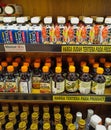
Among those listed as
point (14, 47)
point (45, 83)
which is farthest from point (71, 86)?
point (14, 47)

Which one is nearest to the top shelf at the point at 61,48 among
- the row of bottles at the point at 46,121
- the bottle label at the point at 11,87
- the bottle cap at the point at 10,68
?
the bottle cap at the point at 10,68

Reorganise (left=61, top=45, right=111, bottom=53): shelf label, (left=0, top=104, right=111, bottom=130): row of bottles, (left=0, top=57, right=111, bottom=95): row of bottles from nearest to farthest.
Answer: (left=61, top=45, right=111, bottom=53): shelf label, (left=0, top=57, right=111, bottom=95): row of bottles, (left=0, top=104, right=111, bottom=130): row of bottles

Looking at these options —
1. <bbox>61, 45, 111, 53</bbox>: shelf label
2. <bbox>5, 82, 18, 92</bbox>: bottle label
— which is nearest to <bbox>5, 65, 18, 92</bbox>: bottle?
<bbox>5, 82, 18, 92</bbox>: bottle label

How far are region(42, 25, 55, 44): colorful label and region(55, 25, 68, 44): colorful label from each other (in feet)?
0.07

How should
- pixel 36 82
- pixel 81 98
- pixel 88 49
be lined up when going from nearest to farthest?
pixel 88 49 → pixel 81 98 → pixel 36 82

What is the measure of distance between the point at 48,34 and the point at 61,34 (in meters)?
0.07

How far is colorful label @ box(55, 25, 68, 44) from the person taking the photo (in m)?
1.10

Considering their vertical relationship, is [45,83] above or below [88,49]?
below

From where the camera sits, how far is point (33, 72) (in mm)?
1281

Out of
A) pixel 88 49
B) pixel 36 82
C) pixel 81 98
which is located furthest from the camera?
pixel 36 82

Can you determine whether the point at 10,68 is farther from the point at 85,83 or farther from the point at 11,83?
the point at 85,83

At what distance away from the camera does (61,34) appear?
3.65 ft

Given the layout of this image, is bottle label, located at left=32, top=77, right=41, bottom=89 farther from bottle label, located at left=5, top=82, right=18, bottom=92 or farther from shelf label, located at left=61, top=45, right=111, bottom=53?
shelf label, located at left=61, top=45, right=111, bottom=53

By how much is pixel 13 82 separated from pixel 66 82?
0.32 metres
